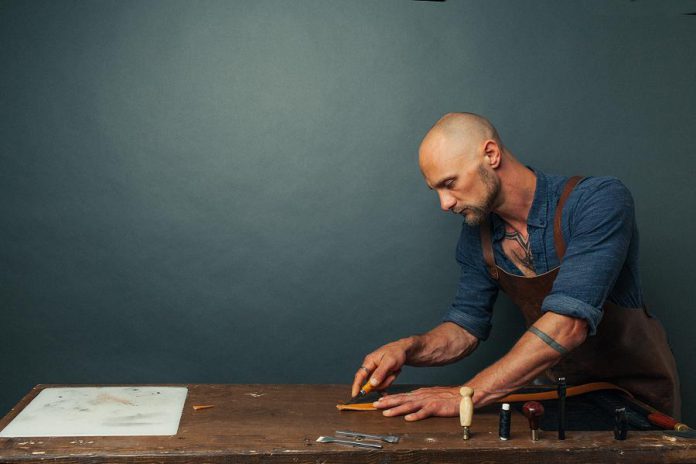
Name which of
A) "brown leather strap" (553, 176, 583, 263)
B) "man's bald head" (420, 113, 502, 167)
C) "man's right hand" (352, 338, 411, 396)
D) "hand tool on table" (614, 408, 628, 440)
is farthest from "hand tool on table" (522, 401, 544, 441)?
"man's bald head" (420, 113, 502, 167)

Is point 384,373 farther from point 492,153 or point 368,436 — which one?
point 492,153

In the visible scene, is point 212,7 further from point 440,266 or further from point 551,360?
point 551,360

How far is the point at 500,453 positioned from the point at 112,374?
2170mm

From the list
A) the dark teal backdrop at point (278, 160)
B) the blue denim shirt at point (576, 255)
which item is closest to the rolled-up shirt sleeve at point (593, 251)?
the blue denim shirt at point (576, 255)

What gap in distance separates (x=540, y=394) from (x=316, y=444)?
957 mm

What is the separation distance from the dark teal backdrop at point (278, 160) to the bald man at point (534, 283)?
2.73 ft

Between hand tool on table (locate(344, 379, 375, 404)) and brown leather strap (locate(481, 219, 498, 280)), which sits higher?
brown leather strap (locate(481, 219, 498, 280))

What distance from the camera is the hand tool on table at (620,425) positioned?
84.6 inches

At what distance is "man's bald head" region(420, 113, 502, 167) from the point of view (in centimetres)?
272

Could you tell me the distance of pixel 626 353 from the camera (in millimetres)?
2725

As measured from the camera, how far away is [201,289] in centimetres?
363

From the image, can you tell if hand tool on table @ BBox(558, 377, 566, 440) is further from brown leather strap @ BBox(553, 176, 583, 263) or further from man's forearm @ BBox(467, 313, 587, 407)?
brown leather strap @ BBox(553, 176, 583, 263)

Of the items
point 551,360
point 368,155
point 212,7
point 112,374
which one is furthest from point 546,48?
point 112,374

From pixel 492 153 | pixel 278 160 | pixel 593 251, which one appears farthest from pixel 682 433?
pixel 278 160
